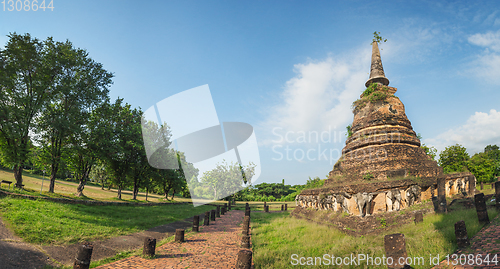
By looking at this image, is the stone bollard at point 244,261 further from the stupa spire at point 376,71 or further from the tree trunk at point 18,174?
the tree trunk at point 18,174

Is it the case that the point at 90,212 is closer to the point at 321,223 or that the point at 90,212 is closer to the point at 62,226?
the point at 62,226

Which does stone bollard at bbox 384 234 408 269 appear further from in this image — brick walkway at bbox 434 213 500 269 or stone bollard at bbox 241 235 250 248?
stone bollard at bbox 241 235 250 248

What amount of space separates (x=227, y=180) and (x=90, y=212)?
34.4 meters

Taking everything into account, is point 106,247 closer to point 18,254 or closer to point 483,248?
point 18,254

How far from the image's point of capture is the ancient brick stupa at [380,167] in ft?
34.2

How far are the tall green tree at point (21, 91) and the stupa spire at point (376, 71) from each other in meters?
24.6

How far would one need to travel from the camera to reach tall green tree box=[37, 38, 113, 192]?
16.9 metres

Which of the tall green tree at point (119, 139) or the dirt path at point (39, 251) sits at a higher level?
the tall green tree at point (119, 139)

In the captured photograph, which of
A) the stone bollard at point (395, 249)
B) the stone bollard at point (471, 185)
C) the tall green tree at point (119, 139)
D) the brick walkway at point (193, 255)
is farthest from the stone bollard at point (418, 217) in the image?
the tall green tree at point (119, 139)

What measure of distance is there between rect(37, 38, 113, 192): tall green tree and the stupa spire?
76.3 feet

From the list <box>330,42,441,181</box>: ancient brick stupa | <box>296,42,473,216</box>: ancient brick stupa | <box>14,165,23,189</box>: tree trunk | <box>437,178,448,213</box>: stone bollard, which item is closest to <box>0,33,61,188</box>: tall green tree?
<box>14,165,23,189</box>: tree trunk

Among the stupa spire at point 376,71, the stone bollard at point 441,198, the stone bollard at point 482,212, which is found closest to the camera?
the stone bollard at point 482,212

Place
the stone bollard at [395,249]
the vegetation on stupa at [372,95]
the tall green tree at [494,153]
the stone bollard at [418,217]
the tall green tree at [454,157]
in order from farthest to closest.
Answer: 1. the tall green tree at [494,153]
2. the tall green tree at [454,157]
3. the vegetation on stupa at [372,95]
4. the stone bollard at [418,217]
5. the stone bollard at [395,249]

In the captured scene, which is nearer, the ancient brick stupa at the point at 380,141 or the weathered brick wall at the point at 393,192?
the weathered brick wall at the point at 393,192
